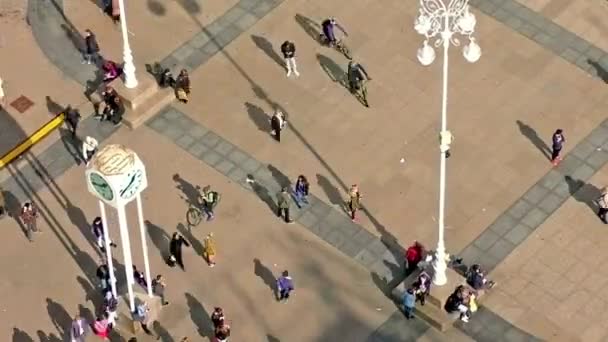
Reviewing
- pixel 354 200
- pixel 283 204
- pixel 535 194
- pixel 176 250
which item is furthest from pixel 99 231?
pixel 535 194

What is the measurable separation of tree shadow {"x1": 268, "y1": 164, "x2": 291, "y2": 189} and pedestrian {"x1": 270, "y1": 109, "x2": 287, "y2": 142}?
131 cm

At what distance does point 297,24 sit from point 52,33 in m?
9.49

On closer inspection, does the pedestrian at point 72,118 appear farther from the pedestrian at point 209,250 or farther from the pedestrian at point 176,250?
the pedestrian at point 209,250

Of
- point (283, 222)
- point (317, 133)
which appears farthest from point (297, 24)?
point (283, 222)

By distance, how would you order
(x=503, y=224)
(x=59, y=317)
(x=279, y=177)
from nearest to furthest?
(x=59, y=317)
(x=503, y=224)
(x=279, y=177)

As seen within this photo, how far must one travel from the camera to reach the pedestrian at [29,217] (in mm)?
54625

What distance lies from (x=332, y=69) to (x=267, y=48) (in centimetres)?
278

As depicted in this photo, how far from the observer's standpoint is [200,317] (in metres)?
52.8

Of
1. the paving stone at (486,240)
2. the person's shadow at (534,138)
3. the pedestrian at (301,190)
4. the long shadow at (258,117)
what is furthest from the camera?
the long shadow at (258,117)

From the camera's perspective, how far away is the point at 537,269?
5353cm

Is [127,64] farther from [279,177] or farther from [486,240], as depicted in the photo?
[486,240]

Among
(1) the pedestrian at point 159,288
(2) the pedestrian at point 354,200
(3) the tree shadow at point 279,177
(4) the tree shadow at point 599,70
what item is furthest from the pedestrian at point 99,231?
(4) the tree shadow at point 599,70

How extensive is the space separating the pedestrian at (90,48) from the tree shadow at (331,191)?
10.6 metres

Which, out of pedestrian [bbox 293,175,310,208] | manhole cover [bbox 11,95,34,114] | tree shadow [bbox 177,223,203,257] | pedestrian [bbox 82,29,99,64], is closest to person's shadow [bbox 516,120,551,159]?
pedestrian [bbox 293,175,310,208]
